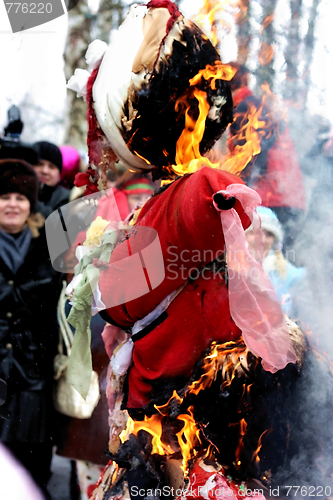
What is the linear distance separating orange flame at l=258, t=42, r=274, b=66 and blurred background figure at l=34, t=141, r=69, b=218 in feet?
4.91

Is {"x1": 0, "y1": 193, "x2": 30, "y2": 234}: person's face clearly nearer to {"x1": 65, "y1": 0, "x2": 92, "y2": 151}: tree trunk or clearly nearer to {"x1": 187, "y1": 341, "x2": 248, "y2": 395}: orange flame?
{"x1": 65, "y1": 0, "x2": 92, "y2": 151}: tree trunk

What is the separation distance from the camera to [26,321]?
8.10 ft

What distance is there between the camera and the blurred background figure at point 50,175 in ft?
9.30

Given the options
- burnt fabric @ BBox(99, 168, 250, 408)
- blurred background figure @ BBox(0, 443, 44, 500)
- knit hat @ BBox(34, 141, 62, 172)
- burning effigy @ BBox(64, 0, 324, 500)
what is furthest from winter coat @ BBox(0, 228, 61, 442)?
burnt fabric @ BBox(99, 168, 250, 408)

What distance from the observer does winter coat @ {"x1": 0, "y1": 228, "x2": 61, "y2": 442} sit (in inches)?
95.5

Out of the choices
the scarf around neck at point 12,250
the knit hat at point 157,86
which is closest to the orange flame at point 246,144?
the knit hat at point 157,86

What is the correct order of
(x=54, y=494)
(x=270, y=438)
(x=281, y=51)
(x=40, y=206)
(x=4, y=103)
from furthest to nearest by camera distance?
(x=4, y=103) < (x=40, y=206) < (x=54, y=494) < (x=281, y=51) < (x=270, y=438)

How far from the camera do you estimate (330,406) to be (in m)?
1.42

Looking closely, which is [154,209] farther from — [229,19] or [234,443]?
[229,19]

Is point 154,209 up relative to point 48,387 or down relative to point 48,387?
up

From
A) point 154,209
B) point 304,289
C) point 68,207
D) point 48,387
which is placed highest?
point 154,209

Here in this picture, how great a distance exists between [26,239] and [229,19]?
1.60 metres

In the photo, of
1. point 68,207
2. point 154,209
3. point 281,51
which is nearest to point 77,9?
point 281,51

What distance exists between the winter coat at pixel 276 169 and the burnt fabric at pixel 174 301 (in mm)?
759
